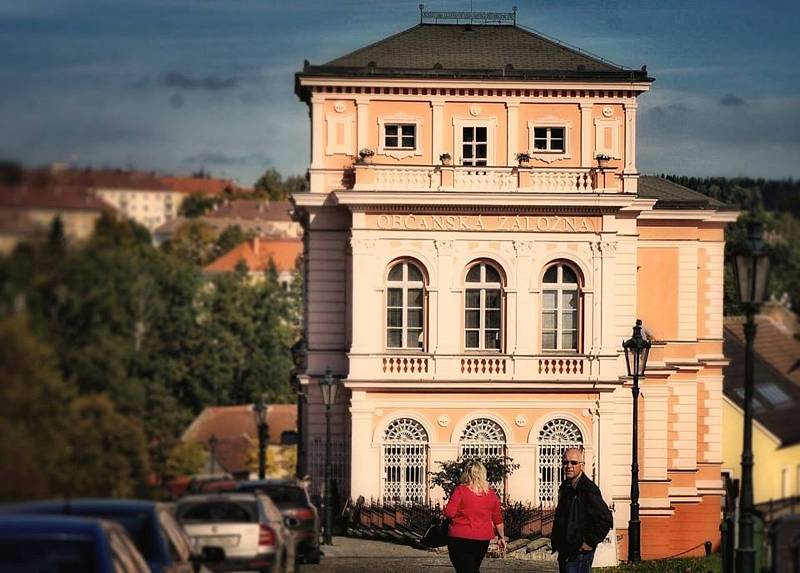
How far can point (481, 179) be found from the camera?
43.3 m

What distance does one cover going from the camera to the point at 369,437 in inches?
1657

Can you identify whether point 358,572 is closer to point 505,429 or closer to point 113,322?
point 505,429

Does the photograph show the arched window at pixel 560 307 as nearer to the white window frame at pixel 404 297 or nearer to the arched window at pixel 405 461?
the white window frame at pixel 404 297

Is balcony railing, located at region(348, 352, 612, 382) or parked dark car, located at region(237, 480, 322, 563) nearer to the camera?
parked dark car, located at region(237, 480, 322, 563)

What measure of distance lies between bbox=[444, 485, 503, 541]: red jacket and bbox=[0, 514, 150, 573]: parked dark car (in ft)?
26.9

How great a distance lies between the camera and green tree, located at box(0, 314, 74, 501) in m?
9.54

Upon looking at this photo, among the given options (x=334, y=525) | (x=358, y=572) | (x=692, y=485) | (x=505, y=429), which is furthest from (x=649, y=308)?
(x=358, y=572)

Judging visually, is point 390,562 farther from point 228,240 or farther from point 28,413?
point 28,413

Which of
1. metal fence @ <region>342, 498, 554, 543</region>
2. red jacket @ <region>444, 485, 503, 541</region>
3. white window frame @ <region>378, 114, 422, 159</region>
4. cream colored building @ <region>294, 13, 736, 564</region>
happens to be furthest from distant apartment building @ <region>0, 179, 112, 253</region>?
white window frame @ <region>378, 114, 422, 159</region>

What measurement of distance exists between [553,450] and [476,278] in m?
3.64

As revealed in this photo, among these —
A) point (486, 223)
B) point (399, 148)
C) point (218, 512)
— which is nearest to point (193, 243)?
point (218, 512)

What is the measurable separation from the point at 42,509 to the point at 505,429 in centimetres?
3166

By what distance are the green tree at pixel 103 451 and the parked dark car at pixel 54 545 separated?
254 millimetres

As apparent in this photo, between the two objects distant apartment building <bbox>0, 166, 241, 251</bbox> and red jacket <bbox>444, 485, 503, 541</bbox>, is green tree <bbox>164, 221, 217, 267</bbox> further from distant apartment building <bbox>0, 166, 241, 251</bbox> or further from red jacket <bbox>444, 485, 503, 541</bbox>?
red jacket <bbox>444, 485, 503, 541</bbox>
